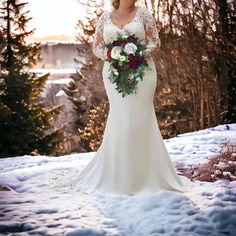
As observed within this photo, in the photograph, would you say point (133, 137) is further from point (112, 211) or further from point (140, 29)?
point (140, 29)

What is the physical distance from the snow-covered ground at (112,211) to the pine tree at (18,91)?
344 cm

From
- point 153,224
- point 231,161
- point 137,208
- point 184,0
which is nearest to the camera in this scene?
point 153,224

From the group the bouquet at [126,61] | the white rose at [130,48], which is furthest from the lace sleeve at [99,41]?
the white rose at [130,48]

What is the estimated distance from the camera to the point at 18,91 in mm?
7215

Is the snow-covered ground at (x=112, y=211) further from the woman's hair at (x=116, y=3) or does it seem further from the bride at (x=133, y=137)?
the woman's hair at (x=116, y=3)

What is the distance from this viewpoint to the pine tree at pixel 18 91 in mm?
6508

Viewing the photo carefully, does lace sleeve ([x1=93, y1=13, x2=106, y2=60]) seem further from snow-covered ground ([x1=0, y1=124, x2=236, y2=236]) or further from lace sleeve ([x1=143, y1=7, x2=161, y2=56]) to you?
snow-covered ground ([x1=0, y1=124, x2=236, y2=236])

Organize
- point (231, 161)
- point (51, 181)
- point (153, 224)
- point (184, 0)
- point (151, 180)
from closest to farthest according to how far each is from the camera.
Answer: point (153, 224)
point (151, 180)
point (51, 181)
point (231, 161)
point (184, 0)

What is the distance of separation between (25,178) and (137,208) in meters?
1.21

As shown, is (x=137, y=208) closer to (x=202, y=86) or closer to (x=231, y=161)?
→ (x=231, y=161)

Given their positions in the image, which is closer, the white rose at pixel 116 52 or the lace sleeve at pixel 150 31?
the white rose at pixel 116 52

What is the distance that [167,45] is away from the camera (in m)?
6.38

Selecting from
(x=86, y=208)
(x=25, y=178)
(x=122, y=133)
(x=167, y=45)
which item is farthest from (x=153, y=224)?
(x=167, y=45)

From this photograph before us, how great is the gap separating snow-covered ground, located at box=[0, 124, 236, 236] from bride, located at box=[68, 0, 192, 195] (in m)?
0.14
